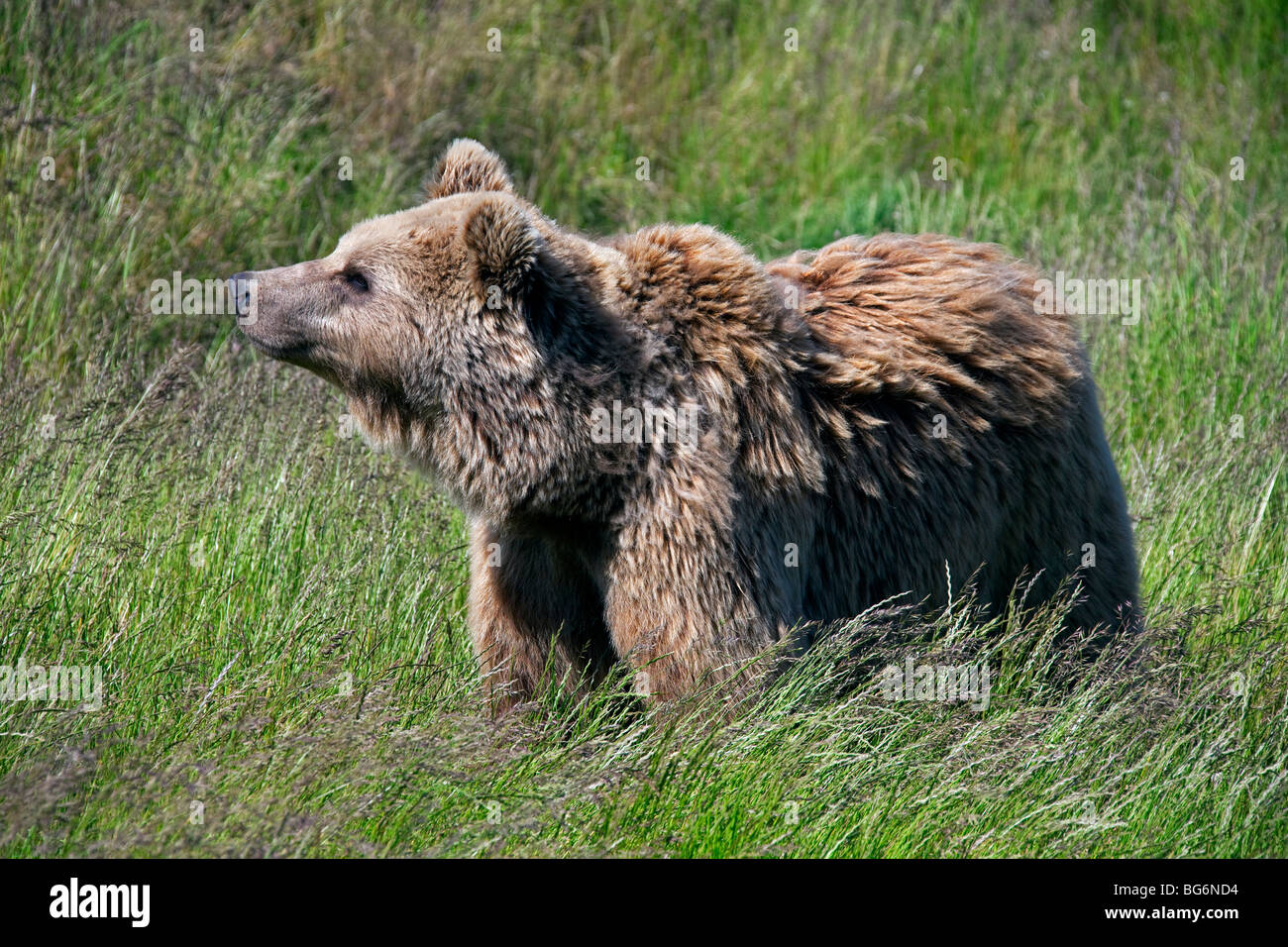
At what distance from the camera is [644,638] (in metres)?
4.26

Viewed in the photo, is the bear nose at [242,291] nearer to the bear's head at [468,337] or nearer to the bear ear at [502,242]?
the bear's head at [468,337]

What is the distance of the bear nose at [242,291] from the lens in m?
4.55

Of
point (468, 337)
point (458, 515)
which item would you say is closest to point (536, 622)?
point (468, 337)

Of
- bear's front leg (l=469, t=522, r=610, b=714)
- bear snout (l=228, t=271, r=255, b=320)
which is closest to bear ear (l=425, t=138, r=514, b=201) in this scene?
bear snout (l=228, t=271, r=255, b=320)

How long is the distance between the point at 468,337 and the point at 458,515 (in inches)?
71.6

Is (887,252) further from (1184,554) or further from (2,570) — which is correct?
(2,570)

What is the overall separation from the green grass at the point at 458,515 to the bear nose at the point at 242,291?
0.98 meters

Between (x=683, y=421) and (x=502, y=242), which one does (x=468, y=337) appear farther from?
(x=683, y=421)

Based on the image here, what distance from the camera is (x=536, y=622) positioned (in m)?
4.59

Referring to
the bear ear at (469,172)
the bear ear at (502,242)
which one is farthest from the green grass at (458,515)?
the bear ear at (469,172)

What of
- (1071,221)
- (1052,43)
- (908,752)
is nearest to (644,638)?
(908,752)
